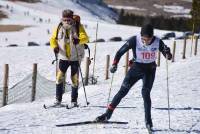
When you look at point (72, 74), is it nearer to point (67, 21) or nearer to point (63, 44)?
point (63, 44)

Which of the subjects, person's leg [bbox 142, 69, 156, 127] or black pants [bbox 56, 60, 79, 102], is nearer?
person's leg [bbox 142, 69, 156, 127]

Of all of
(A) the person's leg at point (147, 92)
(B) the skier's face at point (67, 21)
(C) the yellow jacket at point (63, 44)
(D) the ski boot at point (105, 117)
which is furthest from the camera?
(C) the yellow jacket at point (63, 44)

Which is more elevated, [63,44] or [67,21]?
[67,21]

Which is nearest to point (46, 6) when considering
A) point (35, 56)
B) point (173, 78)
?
point (35, 56)

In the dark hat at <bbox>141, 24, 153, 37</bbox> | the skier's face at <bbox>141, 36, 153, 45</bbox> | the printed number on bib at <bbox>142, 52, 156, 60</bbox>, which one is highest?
the dark hat at <bbox>141, 24, 153, 37</bbox>

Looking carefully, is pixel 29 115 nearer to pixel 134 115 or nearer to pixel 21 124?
pixel 21 124

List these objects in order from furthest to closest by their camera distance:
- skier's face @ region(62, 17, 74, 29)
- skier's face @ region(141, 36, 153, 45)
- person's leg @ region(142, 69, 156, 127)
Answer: skier's face @ region(62, 17, 74, 29), person's leg @ region(142, 69, 156, 127), skier's face @ region(141, 36, 153, 45)

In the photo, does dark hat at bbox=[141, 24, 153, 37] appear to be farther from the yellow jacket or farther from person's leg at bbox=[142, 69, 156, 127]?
the yellow jacket

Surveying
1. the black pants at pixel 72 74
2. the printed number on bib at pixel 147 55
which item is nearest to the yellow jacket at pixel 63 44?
the black pants at pixel 72 74

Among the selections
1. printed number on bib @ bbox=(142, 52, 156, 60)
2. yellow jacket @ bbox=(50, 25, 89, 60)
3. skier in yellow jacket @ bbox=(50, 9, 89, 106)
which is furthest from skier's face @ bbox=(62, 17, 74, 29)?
printed number on bib @ bbox=(142, 52, 156, 60)

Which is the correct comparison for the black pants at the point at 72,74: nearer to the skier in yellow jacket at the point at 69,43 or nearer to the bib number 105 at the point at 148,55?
the skier in yellow jacket at the point at 69,43

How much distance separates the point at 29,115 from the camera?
1265 cm

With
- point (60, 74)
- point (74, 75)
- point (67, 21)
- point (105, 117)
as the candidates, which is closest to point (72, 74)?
point (74, 75)

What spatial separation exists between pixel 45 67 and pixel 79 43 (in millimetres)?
16453
